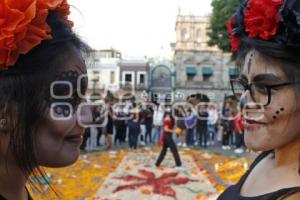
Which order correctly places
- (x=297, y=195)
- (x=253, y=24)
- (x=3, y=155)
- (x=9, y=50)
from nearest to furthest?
(x=9, y=50) < (x=3, y=155) < (x=297, y=195) < (x=253, y=24)

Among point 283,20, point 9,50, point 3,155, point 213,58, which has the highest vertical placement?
point 213,58

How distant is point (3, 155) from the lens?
4.26 ft

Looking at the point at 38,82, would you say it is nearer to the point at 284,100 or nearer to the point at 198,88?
the point at 284,100

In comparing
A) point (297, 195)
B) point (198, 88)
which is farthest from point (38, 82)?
point (198, 88)

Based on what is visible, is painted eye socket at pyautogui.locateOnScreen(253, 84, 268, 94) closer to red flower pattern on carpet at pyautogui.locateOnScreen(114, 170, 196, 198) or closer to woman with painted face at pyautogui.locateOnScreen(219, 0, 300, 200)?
woman with painted face at pyautogui.locateOnScreen(219, 0, 300, 200)

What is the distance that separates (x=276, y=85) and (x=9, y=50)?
1.06 meters

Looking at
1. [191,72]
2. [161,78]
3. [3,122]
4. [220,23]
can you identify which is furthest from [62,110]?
[161,78]

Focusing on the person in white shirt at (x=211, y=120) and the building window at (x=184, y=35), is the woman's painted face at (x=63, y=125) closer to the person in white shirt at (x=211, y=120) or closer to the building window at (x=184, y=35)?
the person in white shirt at (x=211, y=120)

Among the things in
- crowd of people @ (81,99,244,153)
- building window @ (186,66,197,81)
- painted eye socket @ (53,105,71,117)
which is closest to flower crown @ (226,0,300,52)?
painted eye socket @ (53,105,71,117)

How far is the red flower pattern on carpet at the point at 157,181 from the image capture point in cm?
684

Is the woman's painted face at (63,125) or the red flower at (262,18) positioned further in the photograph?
the red flower at (262,18)

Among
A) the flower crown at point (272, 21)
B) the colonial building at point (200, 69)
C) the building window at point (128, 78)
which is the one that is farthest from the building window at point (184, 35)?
the flower crown at point (272, 21)

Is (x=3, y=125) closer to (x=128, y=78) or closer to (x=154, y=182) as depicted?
(x=154, y=182)

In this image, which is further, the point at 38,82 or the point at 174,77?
the point at 174,77
